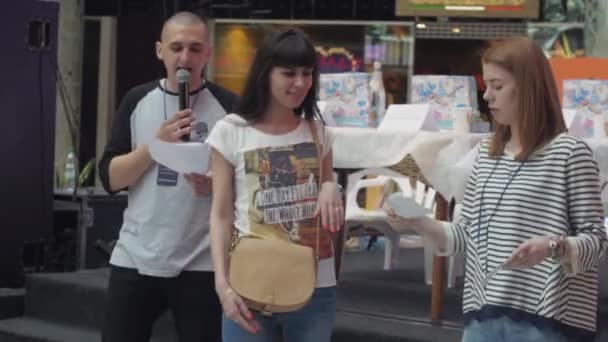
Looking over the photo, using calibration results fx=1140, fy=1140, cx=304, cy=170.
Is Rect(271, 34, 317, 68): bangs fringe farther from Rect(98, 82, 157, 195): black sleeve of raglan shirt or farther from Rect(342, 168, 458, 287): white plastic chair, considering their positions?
Rect(342, 168, 458, 287): white plastic chair

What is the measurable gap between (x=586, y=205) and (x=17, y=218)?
4571 millimetres

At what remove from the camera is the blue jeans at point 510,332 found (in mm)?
2523

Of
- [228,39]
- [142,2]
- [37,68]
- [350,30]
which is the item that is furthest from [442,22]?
[37,68]

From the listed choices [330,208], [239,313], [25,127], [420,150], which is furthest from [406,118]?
[25,127]

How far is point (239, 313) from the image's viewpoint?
8.86 ft

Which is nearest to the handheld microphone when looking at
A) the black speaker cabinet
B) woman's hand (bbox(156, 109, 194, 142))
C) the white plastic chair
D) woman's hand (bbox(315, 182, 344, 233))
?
woman's hand (bbox(156, 109, 194, 142))

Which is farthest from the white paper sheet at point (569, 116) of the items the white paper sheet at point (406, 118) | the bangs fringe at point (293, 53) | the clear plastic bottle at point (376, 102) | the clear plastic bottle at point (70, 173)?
the clear plastic bottle at point (70, 173)

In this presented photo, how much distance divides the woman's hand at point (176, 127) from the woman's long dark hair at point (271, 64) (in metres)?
0.16

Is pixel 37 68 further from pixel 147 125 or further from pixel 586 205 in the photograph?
pixel 586 205

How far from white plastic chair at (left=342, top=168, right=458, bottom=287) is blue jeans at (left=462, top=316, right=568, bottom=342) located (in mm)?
2583

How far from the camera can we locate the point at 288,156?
9.21ft

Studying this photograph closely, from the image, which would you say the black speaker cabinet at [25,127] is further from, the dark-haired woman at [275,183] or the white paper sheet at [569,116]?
the dark-haired woman at [275,183]

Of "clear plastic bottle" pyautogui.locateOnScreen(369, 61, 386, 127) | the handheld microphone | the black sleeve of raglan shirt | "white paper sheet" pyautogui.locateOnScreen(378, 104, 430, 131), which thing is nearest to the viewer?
the handheld microphone

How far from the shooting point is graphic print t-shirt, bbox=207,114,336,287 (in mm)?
2779
